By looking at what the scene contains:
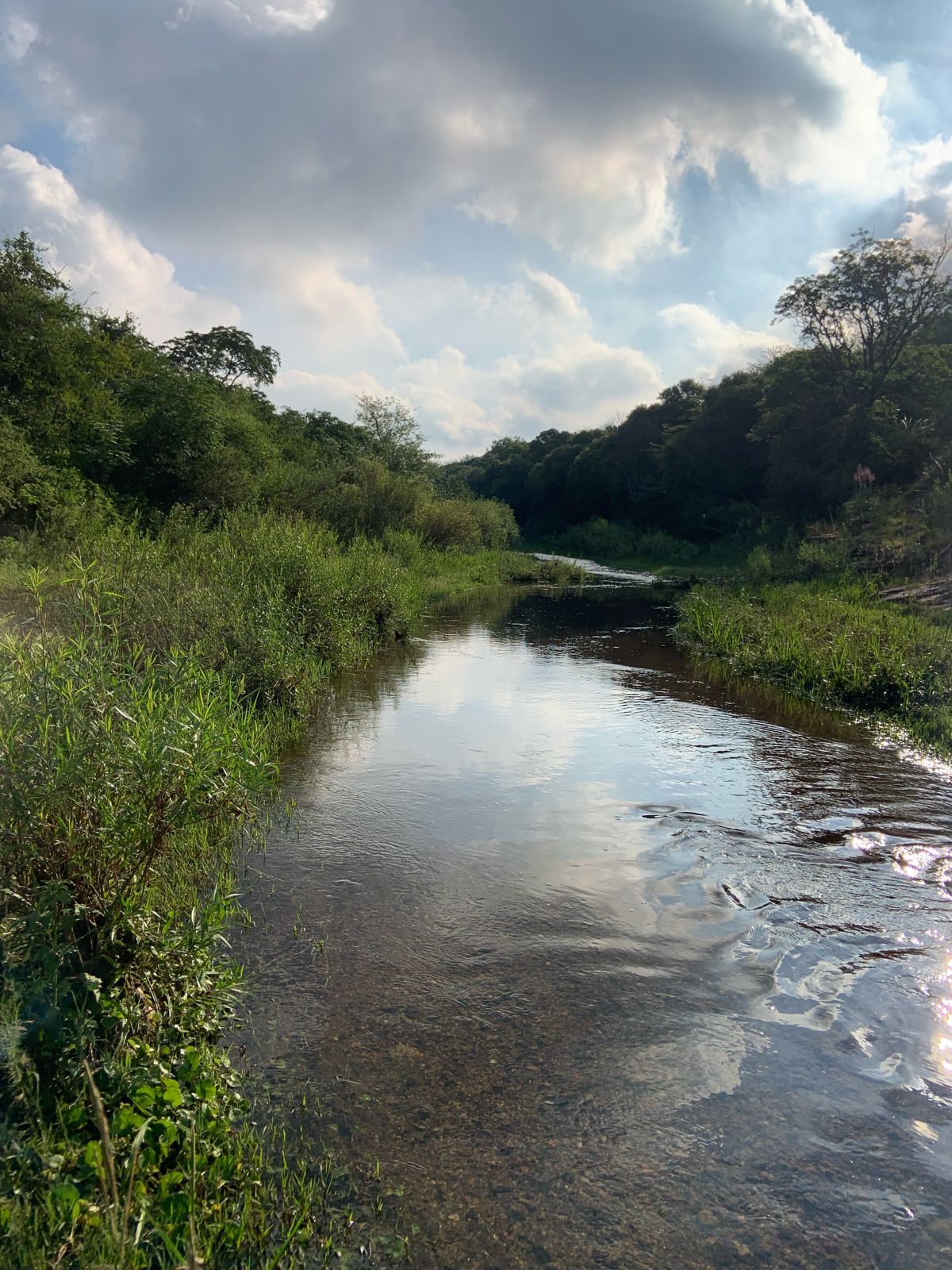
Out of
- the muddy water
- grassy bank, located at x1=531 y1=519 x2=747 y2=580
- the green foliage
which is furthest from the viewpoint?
the green foliage

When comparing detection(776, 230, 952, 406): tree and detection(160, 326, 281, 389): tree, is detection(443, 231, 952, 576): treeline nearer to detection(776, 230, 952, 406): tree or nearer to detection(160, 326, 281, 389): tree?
detection(776, 230, 952, 406): tree

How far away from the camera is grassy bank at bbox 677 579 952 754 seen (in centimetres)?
1009

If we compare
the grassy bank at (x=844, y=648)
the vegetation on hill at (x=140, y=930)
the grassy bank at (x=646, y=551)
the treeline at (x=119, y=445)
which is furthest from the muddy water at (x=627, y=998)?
the grassy bank at (x=646, y=551)

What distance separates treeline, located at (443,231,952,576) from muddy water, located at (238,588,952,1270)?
48.2 ft

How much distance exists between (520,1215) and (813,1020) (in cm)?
206

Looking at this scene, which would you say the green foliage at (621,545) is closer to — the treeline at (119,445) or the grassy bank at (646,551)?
the grassy bank at (646,551)

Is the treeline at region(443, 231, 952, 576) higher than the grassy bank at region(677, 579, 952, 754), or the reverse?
the treeline at region(443, 231, 952, 576)

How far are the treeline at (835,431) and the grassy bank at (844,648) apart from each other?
4.50 metres

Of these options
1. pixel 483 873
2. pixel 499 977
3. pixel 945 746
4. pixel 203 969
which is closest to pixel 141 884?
pixel 203 969

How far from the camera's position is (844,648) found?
12.0 meters

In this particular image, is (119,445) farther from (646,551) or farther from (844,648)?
(646,551)

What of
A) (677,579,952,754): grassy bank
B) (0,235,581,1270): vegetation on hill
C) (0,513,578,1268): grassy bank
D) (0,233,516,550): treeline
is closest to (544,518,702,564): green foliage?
(0,233,516,550): treeline

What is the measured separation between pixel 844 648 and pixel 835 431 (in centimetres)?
3089

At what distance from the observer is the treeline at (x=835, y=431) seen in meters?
32.2
